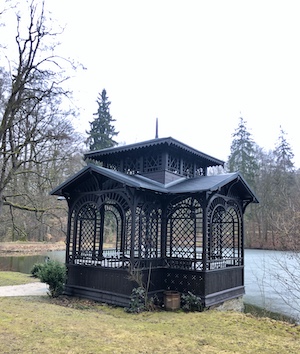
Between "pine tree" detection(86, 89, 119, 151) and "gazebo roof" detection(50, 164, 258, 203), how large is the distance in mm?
17821

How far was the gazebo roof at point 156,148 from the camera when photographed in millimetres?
7978

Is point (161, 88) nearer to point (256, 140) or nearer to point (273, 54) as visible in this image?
point (273, 54)

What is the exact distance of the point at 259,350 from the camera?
4422 millimetres

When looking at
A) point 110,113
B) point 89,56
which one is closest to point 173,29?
point 89,56

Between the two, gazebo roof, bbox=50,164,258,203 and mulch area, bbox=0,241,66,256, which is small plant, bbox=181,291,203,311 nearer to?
gazebo roof, bbox=50,164,258,203

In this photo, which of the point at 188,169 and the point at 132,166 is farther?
the point at 188,169

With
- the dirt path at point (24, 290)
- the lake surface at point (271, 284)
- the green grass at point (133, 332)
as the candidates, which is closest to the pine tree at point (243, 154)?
the lake surface at point (271, 284)

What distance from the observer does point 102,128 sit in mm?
27531

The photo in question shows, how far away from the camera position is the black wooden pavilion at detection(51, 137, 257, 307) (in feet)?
23.7

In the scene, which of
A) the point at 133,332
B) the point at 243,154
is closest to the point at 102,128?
the point at 243,154

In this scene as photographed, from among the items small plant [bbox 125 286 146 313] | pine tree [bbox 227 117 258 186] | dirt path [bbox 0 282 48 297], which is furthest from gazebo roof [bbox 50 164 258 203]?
pine tree [bbox 227 117 258 186]

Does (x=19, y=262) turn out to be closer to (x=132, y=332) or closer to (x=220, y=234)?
(x=220, y=234)

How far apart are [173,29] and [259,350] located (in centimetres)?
622

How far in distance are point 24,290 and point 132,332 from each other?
523 centimetres
